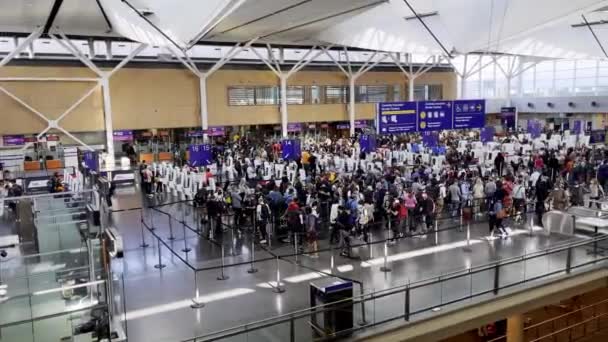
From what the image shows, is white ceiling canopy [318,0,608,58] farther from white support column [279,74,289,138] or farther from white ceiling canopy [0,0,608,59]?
white support column [279,74,289,138]

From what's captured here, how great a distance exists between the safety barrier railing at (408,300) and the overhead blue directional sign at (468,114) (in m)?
9.24

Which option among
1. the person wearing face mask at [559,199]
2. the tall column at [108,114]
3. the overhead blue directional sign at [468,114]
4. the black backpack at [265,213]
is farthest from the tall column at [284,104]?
the black backpack at [265,213]

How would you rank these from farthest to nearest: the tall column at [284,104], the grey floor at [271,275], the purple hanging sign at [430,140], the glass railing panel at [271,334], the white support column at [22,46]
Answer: the tall column at [284,104] < the purple hanging sign at [430,140] < the white support column at [22,46] < the grey floor at [271,275] < the glass railing panel at [271,334]

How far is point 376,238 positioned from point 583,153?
46.3 feet

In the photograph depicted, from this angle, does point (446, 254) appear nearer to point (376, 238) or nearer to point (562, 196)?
point (376, 238)

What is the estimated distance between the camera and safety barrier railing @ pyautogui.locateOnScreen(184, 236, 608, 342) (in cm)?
744

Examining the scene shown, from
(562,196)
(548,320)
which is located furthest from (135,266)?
(562,196)

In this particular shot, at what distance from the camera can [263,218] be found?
13.4m

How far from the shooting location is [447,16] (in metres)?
21.0

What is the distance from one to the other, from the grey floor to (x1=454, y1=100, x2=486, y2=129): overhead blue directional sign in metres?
5.94

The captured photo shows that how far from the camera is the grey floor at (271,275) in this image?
8531 mm

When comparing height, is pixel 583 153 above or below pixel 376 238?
above

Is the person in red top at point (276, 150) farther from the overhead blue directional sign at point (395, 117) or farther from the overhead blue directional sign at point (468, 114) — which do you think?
the overhead blue directional sign at point (468, 114)

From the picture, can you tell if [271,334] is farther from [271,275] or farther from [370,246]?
[370,246]
